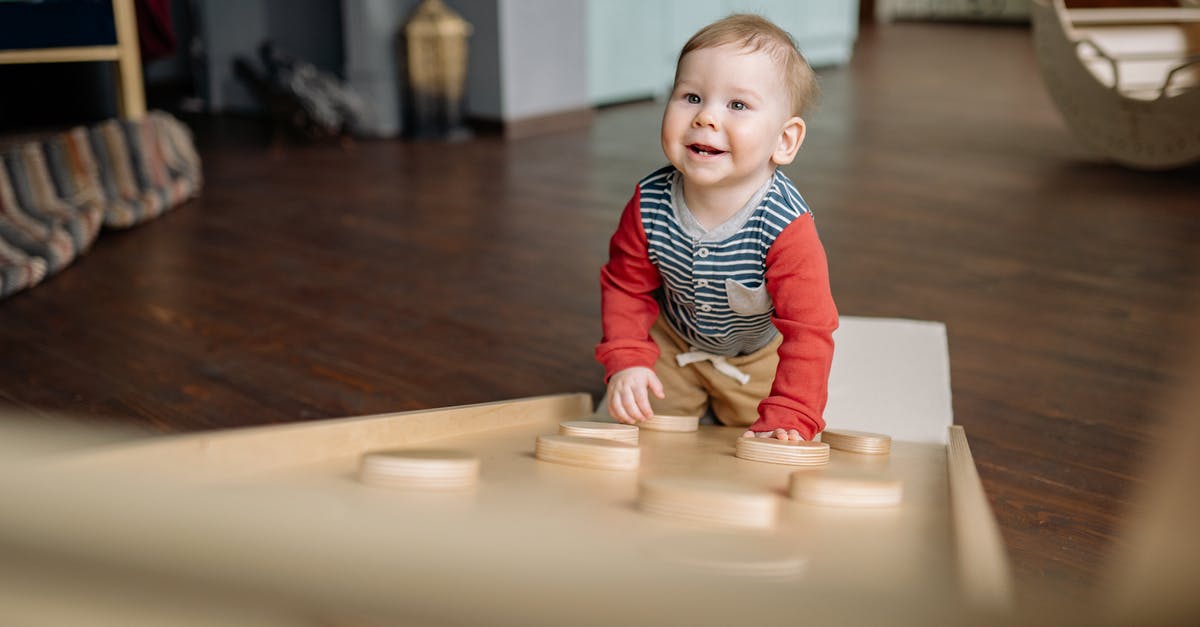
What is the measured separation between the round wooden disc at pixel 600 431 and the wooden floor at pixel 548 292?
0.32 metres

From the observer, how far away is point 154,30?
429 cm

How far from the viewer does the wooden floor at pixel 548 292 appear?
1.49m

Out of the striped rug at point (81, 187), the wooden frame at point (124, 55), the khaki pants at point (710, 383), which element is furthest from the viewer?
the wooden frame at point (124, 55)

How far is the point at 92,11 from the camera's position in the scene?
9.21 ft

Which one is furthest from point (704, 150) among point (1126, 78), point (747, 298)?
point (1126, 78)

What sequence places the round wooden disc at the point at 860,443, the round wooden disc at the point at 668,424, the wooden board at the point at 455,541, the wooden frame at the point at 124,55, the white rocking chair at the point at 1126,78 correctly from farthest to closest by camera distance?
the white rocking chair at the point at 1126,78 < the wooden frame at the point at 124,55 < the round wooden disc at the point at 668,424 < the round wooden disc at the point at 860,443 < the wooden board at the point at 455,541

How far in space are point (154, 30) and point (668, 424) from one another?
154 inches

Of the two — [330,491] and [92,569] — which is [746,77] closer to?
[330,491]

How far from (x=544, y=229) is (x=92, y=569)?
7.20 ft

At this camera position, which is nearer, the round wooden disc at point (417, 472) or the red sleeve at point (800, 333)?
the round wooden disc at point (417, 472)

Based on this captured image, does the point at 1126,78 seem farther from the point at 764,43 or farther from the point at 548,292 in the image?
the point at 764,43

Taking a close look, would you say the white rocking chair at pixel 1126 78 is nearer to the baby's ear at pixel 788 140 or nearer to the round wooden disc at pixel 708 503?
the baby's ear at pixel 788 140

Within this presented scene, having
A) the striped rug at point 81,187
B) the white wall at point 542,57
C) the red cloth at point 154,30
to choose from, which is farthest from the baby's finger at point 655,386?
the red cloth at point 154,30

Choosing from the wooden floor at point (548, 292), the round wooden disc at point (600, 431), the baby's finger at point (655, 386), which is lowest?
the wooden floor at point (548, 292)
